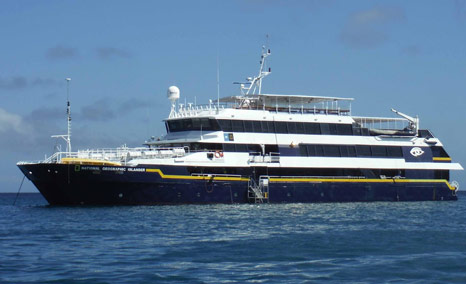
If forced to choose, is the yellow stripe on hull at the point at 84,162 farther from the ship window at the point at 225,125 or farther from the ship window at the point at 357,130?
the ship window at the point at 357,130

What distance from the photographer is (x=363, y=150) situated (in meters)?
Answer: 44.3

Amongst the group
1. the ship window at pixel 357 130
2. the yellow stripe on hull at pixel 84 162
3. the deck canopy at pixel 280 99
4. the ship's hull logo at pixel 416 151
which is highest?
the deck canopy at pixel 280 99

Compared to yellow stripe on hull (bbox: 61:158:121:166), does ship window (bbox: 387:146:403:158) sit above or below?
above

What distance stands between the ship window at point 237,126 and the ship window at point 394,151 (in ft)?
37.2

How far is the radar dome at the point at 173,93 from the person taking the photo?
42.3 meters

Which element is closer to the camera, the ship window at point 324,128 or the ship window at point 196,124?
the ship window at point 196,124

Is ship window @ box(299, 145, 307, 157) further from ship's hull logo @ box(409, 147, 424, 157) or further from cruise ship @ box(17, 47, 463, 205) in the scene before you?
ship's hull logo @ box(409, 147, 424, 157)

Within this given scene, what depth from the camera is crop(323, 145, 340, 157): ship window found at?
42.8 metres

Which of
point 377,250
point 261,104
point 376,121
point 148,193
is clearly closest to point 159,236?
point 377,250

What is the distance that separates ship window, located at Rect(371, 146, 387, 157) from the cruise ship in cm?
7

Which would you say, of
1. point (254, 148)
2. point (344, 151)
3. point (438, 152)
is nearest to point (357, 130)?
point (344, 151)

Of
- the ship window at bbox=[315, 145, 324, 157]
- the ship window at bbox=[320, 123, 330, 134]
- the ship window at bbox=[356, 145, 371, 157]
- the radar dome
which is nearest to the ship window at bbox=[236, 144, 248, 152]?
the ship window at bbox=[315, 145, 324, 157]

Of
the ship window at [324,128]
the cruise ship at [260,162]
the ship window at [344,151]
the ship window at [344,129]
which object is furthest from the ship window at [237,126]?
the ship window at [344,151]

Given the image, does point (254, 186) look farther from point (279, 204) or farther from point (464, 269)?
point (464, 269)
